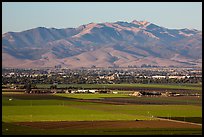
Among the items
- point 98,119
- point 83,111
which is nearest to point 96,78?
point 83,111

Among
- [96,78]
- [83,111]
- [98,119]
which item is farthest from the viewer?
[96,78]

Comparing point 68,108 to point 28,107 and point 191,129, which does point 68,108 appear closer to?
point 28,107

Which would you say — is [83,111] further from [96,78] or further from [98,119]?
[96,78]

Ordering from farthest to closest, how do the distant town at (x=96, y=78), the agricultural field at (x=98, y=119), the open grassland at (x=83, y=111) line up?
the distant town at (x=96, y=78) < the open grassland at (x=83, y=111) < the agricultural field at (x=98, y=119)

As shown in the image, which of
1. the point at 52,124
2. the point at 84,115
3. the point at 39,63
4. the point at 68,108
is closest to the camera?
the point at 52,124

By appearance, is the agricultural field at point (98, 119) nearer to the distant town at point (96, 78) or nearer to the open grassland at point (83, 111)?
the open grassland at point (83, 111)

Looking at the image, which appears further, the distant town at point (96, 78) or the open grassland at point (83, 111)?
the distant town at point (96, 78)

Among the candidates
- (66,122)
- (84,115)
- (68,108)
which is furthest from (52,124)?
(68,108)

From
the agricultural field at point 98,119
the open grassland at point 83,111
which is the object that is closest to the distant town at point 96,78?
the open grassland at point 83,111

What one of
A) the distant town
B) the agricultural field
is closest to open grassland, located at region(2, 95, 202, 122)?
the agricultural field
